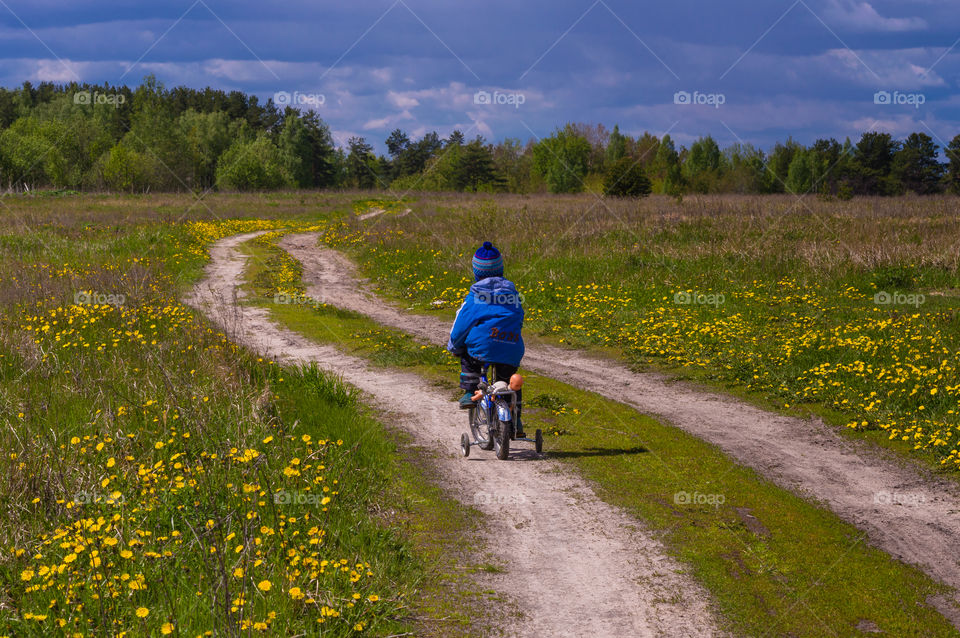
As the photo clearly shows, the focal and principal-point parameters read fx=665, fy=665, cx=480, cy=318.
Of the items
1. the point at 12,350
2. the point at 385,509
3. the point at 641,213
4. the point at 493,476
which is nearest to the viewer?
the point at 385,509

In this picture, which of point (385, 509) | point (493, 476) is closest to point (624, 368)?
point (493, 476)

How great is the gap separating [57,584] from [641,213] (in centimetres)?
2583

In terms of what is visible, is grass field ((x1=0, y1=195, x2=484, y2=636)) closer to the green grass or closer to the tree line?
the green grass

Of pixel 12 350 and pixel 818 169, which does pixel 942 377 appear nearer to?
pixel 12 350

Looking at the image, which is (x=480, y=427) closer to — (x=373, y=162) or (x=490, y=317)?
(x=490, y=317)

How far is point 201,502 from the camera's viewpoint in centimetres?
547

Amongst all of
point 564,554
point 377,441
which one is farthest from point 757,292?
point 564,554

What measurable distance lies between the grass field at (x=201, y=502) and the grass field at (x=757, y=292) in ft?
20.1

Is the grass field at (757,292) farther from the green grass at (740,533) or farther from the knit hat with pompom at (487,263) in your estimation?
the knit hat with pompom at (487,263)

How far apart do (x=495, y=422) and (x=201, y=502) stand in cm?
302

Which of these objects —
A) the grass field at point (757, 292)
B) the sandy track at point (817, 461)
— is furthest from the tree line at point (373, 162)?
the sandy track at point (817, 461)

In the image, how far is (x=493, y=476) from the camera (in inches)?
264

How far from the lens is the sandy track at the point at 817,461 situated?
19.0ft

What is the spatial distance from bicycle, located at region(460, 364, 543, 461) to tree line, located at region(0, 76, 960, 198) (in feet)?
205
